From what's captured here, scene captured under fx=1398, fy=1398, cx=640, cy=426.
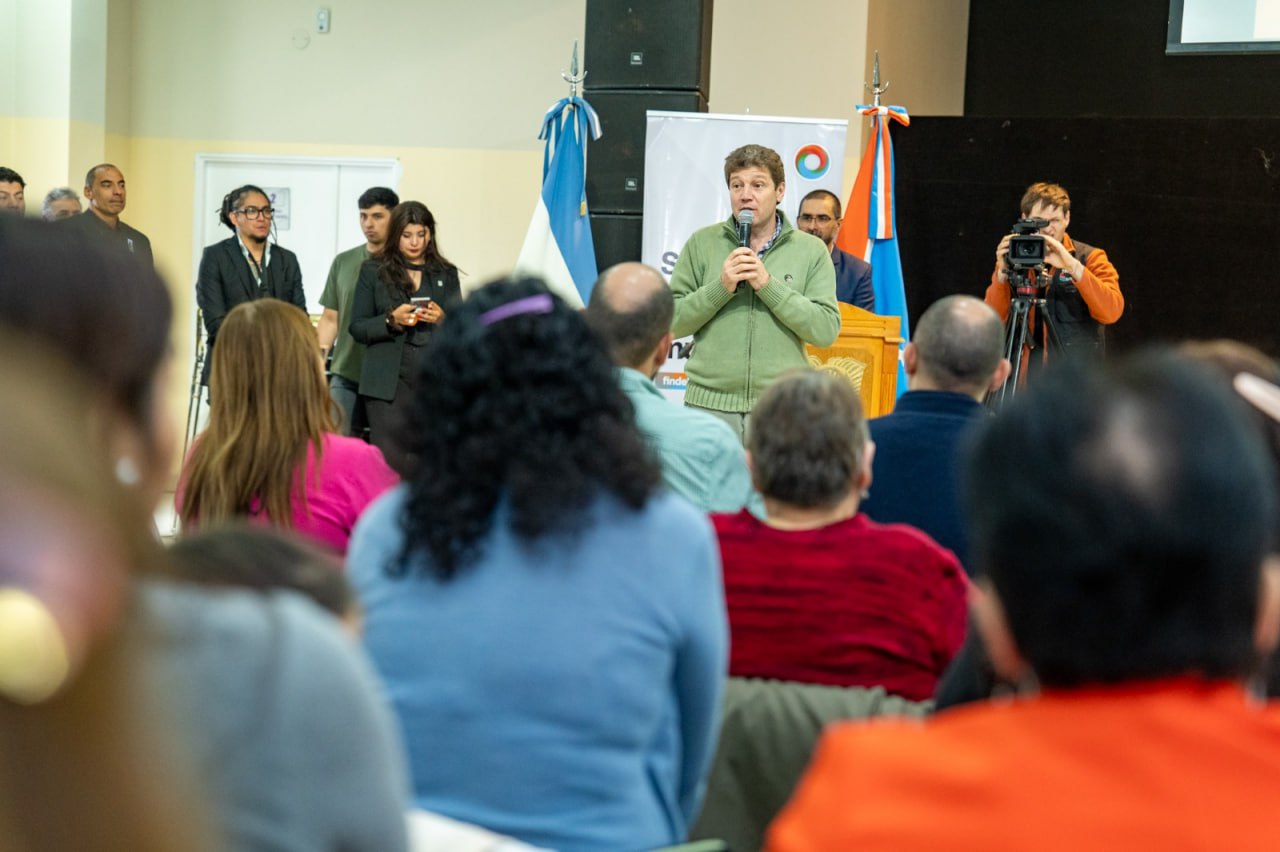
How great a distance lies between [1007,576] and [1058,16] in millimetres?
8957

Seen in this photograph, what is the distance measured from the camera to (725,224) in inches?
171

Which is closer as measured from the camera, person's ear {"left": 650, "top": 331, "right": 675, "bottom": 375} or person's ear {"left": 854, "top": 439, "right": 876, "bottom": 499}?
person's ear {"left": 854, "top": 439, "right": 876, "bottom": 499}

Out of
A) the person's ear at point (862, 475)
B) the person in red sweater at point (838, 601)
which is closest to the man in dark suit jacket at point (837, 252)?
the person's ear at point (862, 475)

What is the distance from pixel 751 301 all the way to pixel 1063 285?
1.68 m

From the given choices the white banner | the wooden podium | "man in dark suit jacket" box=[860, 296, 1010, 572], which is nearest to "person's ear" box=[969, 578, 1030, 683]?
"man in dark suit jacket" box=[860, 296, 1010, 572]

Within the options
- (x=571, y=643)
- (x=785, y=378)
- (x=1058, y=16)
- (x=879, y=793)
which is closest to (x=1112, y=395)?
(x=879, y=793)

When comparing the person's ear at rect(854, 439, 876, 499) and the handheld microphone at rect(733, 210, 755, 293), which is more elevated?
the handheld microphone at rect(733, 210, 755, 293)

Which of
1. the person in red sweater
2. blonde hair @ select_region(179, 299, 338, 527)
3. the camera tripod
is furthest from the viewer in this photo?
the camera tripod

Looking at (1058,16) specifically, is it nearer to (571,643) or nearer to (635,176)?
(635,176)

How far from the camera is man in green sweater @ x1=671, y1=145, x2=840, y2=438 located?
13.3ft

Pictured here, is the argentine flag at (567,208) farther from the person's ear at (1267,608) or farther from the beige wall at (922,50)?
the person's ear at (1267,608)

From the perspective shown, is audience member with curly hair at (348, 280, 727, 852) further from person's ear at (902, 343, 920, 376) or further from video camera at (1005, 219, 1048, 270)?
video camera at (1005, 219, 1048, 270)

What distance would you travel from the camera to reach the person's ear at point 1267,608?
2.75 ft

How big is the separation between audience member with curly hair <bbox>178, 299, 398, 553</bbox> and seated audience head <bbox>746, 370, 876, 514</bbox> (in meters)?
0.81
